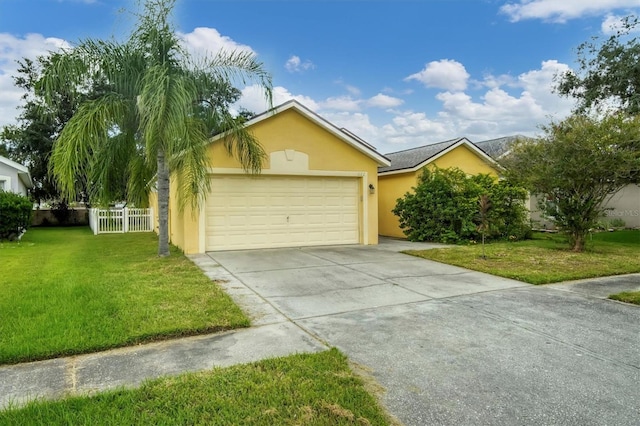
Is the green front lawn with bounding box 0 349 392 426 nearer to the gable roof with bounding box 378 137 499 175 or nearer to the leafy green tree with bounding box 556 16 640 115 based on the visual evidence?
the gable roof with bounding box 378 137 499 175

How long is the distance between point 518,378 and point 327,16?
12502 millimetres

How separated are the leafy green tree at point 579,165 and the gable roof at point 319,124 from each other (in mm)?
4415

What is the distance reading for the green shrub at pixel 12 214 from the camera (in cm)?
1351

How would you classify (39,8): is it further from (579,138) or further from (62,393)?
(579,138)

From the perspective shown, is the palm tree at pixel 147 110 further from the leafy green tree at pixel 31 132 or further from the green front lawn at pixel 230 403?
the leafy green tree at pixel 31 132

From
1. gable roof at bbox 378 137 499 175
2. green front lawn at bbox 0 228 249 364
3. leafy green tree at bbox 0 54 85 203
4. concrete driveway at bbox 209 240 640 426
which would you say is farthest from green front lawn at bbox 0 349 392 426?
leafy green tree at bbox 0 54 85 203

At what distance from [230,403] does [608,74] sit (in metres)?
19.5

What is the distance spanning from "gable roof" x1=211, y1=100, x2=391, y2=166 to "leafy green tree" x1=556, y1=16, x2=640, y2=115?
9.77 m

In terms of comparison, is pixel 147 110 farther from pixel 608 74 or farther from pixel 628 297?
pixel 608 74

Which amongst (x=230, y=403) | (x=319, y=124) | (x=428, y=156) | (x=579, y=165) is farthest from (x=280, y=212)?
(x=230, y=403)

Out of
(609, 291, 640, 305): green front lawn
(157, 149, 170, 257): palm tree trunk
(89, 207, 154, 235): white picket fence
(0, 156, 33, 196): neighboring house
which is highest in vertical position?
(0, 156, 33, 196): neighboring house

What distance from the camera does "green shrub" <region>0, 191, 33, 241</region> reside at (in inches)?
532

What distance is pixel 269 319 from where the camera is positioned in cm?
498

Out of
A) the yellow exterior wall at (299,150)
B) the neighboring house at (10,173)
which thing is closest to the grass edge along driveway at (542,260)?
the yellow exterior wall at (299,150)
